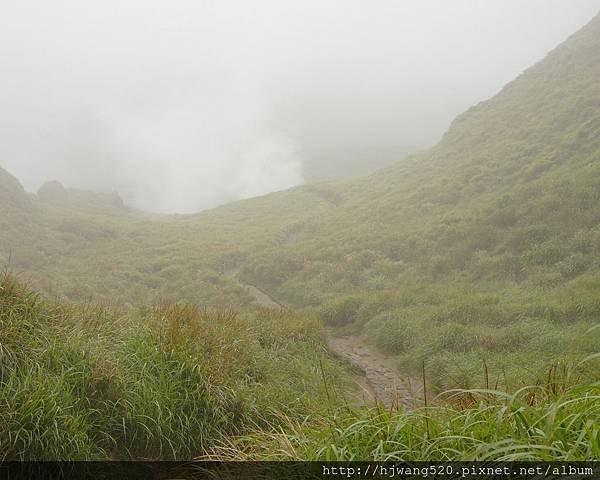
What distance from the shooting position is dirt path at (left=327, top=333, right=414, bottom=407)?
8719 mm

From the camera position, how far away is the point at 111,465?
15.5 ft

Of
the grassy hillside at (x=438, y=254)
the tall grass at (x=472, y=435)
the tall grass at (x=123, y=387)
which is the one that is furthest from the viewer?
the grassy hillside at (x=438, y=254)

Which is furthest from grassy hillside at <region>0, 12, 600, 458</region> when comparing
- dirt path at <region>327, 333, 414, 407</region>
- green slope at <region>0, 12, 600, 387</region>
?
dirt path at <region>327, 333, 414, 407</region>

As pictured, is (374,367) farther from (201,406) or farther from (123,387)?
(123,387)

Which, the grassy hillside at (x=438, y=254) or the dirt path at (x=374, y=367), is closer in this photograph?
the dirt path at (x=374, y=367)

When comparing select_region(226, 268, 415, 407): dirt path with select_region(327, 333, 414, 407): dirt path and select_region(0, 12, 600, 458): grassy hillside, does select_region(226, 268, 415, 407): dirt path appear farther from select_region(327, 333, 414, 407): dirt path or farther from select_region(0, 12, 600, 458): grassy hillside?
select_region(0, 12, 600, 458): grassy hillside

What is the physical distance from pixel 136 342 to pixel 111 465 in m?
1.90

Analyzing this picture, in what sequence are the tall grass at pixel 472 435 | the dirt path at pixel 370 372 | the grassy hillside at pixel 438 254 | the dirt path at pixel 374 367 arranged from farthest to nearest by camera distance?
the grassy hillside at pixel 438 254
the dirt path at pixel 374 367
the dirt path at pixel 370 372
the tall grass at pixel 472 435

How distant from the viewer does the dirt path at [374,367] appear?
872 cm

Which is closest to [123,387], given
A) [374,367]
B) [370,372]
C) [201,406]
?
[201,406]

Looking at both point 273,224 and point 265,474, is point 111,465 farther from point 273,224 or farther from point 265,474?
point 273,224

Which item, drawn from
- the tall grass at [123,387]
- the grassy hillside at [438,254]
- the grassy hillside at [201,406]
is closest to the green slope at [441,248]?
the grassy hillside at [438,254]

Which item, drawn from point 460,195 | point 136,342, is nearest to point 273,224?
point 460,195

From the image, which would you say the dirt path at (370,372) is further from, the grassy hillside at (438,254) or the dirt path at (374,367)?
the grassy hillside at (438,254)
